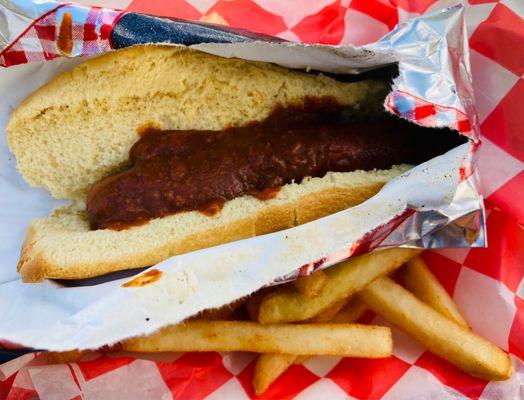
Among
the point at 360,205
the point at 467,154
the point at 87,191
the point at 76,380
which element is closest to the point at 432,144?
the point at 467,154

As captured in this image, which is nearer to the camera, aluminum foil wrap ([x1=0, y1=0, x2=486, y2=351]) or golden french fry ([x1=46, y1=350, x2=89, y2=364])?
aluminum foil wrap ([x1=0, y1=0, x2=486, y2=351])

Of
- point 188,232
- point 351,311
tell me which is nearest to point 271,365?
point 351,311

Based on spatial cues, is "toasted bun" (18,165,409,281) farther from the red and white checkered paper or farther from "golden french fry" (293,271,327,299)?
the red and white checkered paper

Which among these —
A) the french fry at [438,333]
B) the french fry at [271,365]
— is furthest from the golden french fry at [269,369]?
the french fry at [438,333]

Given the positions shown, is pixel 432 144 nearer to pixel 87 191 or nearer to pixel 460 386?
pixel 460 386

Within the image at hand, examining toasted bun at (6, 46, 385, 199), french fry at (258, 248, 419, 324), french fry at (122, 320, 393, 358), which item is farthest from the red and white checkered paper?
toasted bun at (6, 46, 385, 199)

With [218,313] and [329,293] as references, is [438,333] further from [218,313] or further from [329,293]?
[218,313]
